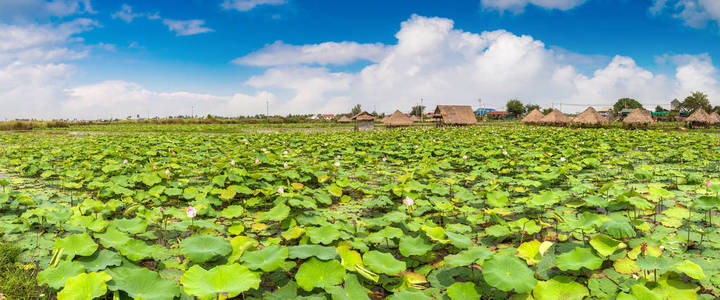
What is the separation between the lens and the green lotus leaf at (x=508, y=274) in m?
1.56

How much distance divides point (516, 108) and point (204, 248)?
66416 mm

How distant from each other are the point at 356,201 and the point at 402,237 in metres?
1.52

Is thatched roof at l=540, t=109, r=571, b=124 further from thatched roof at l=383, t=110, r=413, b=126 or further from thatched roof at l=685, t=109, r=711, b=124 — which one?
thatched roof at l=383, t=110, r=413, b=126

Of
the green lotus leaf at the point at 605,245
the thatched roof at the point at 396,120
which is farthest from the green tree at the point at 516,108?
the green lotus leaf at the point at 605,245

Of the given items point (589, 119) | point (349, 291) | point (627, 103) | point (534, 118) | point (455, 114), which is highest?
point (627, 103)

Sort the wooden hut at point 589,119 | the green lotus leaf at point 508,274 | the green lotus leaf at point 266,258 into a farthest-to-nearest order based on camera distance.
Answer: the wooden hut at point 589,119 → the green lotus leaf at point 266,258 → the green lotus leaf at point 508,274

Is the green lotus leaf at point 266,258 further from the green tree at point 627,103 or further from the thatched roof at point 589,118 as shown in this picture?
the green tree at point 627,103

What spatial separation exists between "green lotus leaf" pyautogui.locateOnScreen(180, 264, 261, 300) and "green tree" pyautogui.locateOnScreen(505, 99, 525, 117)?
66.5m

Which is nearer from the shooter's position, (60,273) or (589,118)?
(60,273)

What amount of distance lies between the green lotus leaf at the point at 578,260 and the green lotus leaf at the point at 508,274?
312 mm

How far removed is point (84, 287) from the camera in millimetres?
1414

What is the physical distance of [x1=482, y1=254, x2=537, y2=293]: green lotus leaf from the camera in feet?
5.13

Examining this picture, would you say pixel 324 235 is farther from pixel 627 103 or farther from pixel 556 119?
pixel 627 103

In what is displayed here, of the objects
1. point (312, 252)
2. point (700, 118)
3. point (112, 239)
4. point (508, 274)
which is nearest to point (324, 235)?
point (312, 252)
